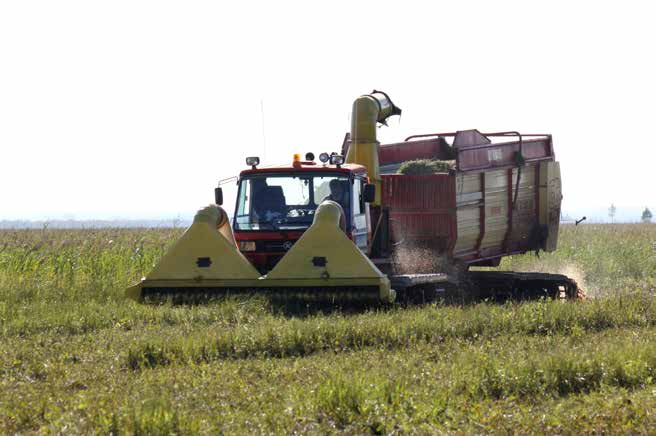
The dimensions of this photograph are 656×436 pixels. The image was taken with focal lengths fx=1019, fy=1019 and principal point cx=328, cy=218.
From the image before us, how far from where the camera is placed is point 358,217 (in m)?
15.8

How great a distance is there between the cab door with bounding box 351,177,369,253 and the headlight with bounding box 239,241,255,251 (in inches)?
59.8

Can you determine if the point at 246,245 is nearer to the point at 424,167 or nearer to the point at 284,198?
the point at 284,198

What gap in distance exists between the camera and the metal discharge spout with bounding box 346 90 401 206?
18.2m

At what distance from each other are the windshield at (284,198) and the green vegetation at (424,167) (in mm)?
2989

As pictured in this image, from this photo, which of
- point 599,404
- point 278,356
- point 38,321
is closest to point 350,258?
point 278,356

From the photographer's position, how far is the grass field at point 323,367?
7.78 metres

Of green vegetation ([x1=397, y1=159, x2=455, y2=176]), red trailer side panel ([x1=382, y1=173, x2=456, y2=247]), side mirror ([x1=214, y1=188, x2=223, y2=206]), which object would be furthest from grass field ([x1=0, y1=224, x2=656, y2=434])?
green vegetation ([x1=397, y1=159, x2=455, y2=176])

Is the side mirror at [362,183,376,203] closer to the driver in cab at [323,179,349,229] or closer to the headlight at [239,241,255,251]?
the driver in cab at [323,179,349,229]

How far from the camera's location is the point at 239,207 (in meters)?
15.6

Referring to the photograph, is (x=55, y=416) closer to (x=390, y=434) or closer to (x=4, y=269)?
(x=390, y=434)

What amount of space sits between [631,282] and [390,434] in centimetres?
Result: 1477

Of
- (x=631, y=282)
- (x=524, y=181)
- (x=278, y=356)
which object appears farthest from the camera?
(x=631, y=282)

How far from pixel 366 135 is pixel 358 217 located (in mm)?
3065

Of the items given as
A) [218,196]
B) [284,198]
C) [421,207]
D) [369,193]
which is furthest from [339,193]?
[421,207]
